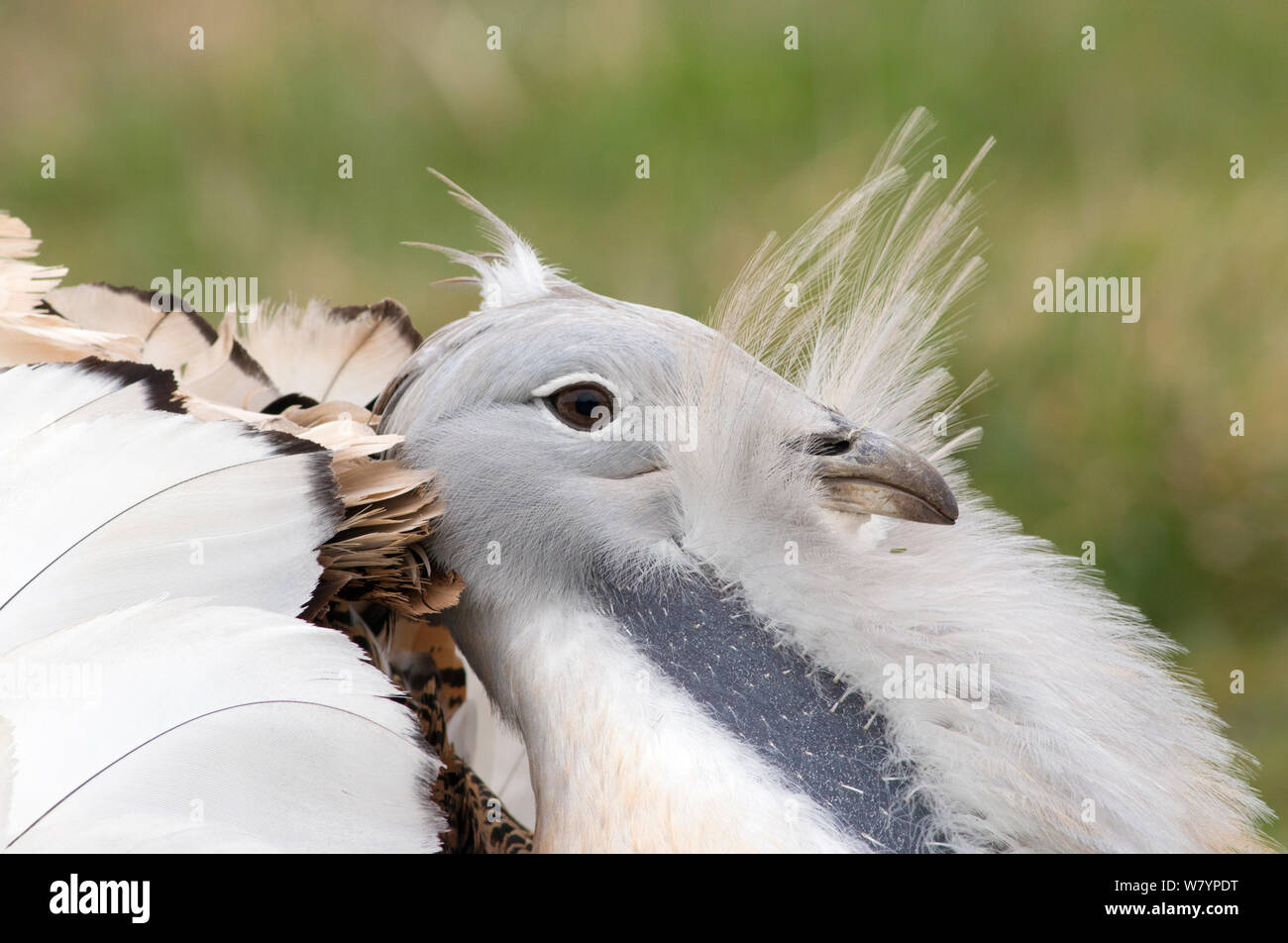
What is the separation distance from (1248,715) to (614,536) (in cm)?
149

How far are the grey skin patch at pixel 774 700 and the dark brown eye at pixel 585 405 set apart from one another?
0.44 ft

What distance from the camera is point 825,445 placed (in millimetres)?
1106

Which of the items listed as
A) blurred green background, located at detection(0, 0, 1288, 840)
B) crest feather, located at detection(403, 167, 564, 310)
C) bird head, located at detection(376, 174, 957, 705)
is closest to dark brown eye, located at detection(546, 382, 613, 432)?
bird head, located at detection(376, 174, 957, 705)

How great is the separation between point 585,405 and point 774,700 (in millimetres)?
280

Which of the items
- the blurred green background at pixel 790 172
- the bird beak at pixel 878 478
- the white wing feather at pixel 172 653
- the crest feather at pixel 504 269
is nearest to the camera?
the white wing feather at pixel 172 653

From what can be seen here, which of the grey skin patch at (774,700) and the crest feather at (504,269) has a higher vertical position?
the crest feather at (504,269)

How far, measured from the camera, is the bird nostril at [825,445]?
1103 millimetres

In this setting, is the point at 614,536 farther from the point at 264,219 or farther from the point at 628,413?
the point at 264,219

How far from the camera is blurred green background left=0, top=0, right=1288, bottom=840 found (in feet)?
7.70

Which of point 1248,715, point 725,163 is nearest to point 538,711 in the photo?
point 1248,715

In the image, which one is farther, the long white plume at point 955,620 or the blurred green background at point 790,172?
the blurred green background at point 790,172

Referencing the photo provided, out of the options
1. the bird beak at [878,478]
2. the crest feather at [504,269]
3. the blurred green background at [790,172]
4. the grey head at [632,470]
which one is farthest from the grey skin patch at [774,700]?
the blurred green background at [790,172]

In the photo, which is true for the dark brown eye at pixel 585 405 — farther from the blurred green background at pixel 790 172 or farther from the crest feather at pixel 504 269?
the blurred green background at pixel 790 172

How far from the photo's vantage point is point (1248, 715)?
2.19 metres
